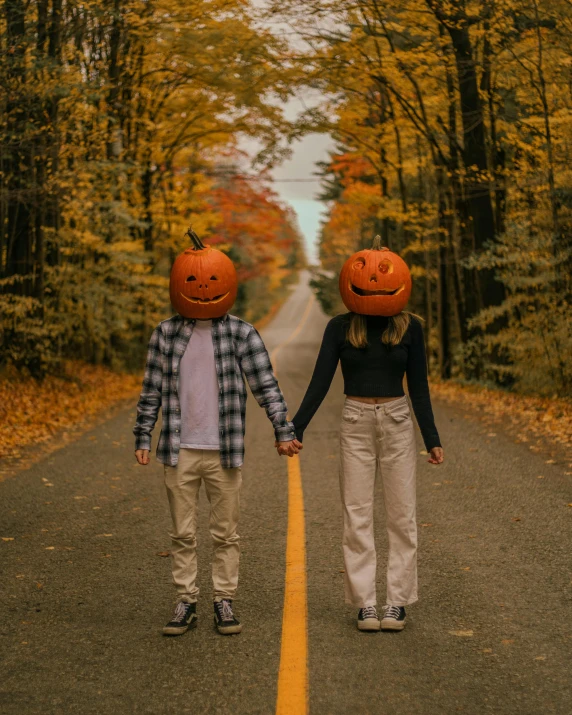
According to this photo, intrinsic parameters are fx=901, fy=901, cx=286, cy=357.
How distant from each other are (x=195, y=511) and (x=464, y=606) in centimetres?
164

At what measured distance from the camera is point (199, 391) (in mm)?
4891

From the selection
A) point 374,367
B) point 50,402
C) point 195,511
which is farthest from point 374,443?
point 50,402

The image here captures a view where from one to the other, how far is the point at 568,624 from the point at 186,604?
2047 millimetres

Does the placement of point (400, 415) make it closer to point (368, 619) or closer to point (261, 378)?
point (261, 378)

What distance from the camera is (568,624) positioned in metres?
4.80

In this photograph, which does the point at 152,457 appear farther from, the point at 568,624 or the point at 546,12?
the point at 546,12

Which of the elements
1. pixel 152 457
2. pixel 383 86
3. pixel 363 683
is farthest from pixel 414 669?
pixel 383 86

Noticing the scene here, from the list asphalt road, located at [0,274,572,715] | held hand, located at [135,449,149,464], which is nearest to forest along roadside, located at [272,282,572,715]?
asphalt road, located at [0,274,572,715]

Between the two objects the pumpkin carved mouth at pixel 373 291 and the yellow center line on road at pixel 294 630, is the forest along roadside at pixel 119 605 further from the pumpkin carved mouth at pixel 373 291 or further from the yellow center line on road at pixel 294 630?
the pumpkin carved mouth at pixel 373 291

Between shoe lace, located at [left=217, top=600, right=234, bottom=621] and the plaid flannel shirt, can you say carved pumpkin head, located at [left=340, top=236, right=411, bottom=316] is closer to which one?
the plaid flannel shirt

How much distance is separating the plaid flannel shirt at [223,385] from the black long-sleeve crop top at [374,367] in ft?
0.83

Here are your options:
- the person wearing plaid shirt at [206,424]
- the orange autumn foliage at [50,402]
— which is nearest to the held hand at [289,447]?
the person wearing plaid shirt at [206,424]

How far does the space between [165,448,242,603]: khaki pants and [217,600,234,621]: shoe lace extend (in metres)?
0.04

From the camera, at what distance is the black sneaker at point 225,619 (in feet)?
15.5
